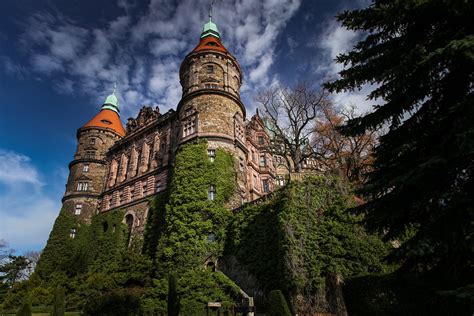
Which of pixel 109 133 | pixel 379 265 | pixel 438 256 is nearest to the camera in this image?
pixel 438 256

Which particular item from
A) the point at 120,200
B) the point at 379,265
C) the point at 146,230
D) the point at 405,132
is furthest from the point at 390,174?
the point at 120,200

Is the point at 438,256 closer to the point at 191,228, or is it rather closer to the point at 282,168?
the point at 191,228

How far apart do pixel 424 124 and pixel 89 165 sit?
3740 cm

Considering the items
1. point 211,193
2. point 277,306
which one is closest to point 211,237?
point 211,193

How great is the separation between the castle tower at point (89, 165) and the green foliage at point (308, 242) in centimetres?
2434

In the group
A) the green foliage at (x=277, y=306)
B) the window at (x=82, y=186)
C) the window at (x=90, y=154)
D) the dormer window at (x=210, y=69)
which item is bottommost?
the green foliage at (x=277, y=306)

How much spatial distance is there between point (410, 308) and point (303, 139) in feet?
64.2

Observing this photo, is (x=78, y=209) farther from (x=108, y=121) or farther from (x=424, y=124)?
(x=424, y=124)

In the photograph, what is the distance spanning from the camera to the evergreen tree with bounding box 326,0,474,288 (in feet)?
17.6

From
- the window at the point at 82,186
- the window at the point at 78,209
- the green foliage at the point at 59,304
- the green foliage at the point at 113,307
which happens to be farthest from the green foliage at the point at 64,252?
the green foliage at the point at 113,307

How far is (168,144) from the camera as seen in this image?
2872cm

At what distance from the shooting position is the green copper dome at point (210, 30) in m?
35.0

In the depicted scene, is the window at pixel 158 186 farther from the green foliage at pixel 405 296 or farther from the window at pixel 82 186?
the green foliage at pixel 405 296

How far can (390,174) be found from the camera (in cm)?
650
